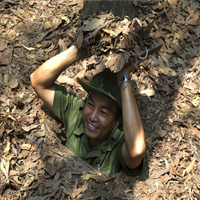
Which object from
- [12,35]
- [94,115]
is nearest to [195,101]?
[94,115]

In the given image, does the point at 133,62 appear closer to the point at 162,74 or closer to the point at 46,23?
the point at 162,74

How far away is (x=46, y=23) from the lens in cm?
528

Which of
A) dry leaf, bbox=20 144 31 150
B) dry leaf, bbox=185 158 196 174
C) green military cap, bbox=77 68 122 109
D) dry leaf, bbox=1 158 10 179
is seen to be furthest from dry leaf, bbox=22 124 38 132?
dry leaf, bbox=185 158 196 174

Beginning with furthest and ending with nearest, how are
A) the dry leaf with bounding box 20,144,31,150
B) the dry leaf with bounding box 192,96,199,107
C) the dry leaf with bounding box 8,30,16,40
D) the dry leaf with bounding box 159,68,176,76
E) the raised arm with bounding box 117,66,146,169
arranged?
the dry leaf with bounding box 159,68,176,76
the dry leaf with bounding box 8,30,16,40
the dry leaf with bounding box 192,96,199,107
the dry leaf with bounding box 20,144,31,150
the raised arm with bounding box 117,66,146,169

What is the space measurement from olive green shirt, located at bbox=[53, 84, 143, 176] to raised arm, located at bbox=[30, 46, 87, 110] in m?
0.11

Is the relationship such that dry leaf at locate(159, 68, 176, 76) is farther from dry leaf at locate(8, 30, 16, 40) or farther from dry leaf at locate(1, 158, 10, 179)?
dry leaf at locate(1, 158, 10, 179)

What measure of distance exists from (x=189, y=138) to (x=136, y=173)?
1065mm

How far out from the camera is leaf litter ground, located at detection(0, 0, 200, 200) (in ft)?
11.4

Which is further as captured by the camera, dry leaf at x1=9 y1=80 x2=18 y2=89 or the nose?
dry leaf at x1=9 y1=80 x2=18 y2=89

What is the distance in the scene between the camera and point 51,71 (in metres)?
3.77

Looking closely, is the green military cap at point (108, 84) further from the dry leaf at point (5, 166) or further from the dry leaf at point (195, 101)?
the dry leaf at point (195, 101)

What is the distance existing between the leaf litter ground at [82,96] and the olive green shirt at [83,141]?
21 centimetres

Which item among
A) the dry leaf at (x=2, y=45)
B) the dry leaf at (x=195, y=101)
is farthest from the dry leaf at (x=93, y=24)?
the dry leaf at (x=195, y=101)

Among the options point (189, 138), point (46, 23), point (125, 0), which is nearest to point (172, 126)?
point (189, 138)
